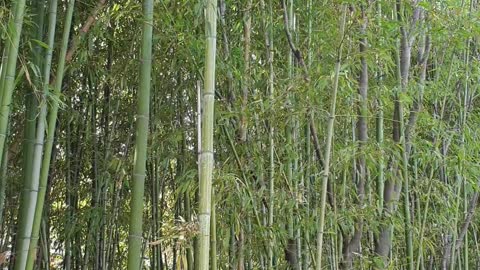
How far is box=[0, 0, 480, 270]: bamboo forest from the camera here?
2670 mm

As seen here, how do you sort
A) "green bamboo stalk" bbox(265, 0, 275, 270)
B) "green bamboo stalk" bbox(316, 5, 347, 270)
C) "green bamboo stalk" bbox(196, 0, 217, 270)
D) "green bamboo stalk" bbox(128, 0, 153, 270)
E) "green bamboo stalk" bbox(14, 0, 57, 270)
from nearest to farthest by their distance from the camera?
"green bamboo stalk" bbox(196, 0, 217, 270) < "green bamboo stalk" bbox(128, 0, 153, 270) < "green bamboo stalk" bbox(14, 0, 57, 270) < "green bamboo stalk" bbox(316, 5, 347, 270) < "green bamboo stalk" bbox(265, 0, 275, 270)

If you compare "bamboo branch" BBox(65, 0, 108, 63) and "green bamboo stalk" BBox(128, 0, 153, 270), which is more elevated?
"bamboo branch" BBox(65, 0, 108, 63)

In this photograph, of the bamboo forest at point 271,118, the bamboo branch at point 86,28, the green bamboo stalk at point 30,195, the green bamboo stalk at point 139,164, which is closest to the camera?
the green bamboo stalk at point 139,164

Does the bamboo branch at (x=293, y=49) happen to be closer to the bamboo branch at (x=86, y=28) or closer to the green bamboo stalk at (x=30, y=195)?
the bamboo branch at (x=86, y=28)

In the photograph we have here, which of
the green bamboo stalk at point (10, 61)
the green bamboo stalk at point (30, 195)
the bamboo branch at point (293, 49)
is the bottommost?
the green bamboo stalk at point (30, 195)

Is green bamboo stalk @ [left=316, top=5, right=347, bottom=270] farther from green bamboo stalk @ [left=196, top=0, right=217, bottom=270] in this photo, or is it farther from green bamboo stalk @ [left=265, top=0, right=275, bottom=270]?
green bamboo stalk @ [left=196, top=0, right=217, bottom=270]

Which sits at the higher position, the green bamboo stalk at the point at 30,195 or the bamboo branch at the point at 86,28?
the bamboo branch at the point at 86,28

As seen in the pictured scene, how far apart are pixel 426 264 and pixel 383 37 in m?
2.34

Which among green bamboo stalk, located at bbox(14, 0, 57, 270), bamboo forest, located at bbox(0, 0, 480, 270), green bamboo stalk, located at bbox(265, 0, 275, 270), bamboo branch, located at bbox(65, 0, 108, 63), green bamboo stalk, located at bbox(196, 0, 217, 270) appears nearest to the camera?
green bamboo stalk, located at bbox(196, 0, 217, 270)

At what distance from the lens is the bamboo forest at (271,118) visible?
105 inches

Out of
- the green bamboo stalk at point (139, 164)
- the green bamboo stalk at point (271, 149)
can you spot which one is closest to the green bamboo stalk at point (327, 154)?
the green bamboo stalk at point (271, 149)

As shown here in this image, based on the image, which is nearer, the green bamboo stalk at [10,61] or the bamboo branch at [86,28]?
the green bamboo stalk at [10,61]

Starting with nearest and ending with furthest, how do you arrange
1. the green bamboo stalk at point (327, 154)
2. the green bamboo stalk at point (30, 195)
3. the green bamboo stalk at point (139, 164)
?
the green bamboo stalk at point (139, 164), the green bamboo stalk at point (30, 195), the green bamboo stalk at point (327, 154)

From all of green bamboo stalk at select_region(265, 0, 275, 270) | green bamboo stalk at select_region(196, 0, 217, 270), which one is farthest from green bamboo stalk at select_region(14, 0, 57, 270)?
green bamboo stalk at select_region(265, 0, 275, 270)
